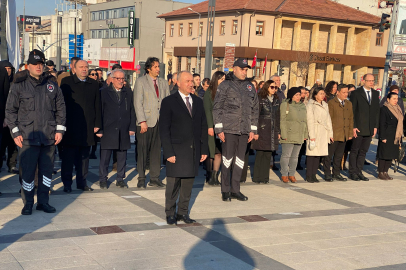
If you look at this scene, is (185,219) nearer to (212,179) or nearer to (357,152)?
(212,179)

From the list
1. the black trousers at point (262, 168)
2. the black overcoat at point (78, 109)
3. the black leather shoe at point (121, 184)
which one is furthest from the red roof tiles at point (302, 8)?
the black overcoat at point (78, 109)

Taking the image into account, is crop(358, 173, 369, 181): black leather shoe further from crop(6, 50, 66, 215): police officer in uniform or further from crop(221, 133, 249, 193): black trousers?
crop(6, 50, 66, 215): police officer in uniform

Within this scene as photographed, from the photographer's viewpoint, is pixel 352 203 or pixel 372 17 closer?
pixel 352 203

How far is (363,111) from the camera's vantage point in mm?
11203

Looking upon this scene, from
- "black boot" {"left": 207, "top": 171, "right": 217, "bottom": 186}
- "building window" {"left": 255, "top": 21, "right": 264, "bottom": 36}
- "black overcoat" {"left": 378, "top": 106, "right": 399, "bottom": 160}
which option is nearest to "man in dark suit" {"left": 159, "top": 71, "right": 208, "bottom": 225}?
"black boot" {"left": 207, "top": 171, "right": 217, "bottom": 186}

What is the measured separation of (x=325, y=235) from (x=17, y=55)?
6.82 m

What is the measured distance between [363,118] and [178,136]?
6.03m

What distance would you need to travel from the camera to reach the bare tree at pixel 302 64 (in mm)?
52406

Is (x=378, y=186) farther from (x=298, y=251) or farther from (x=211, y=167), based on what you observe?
(x=298, y=251)

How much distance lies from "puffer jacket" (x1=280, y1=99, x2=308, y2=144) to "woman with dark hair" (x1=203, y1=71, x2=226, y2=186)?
4.57ft

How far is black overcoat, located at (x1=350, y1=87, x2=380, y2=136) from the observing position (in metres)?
11.2

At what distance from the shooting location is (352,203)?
8734 millimetres

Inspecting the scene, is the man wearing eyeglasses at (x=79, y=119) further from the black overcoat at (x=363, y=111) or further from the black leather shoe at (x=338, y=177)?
the black overcoat at (x=363, y=111)

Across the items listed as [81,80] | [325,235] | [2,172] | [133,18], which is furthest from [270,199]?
[133,18]
